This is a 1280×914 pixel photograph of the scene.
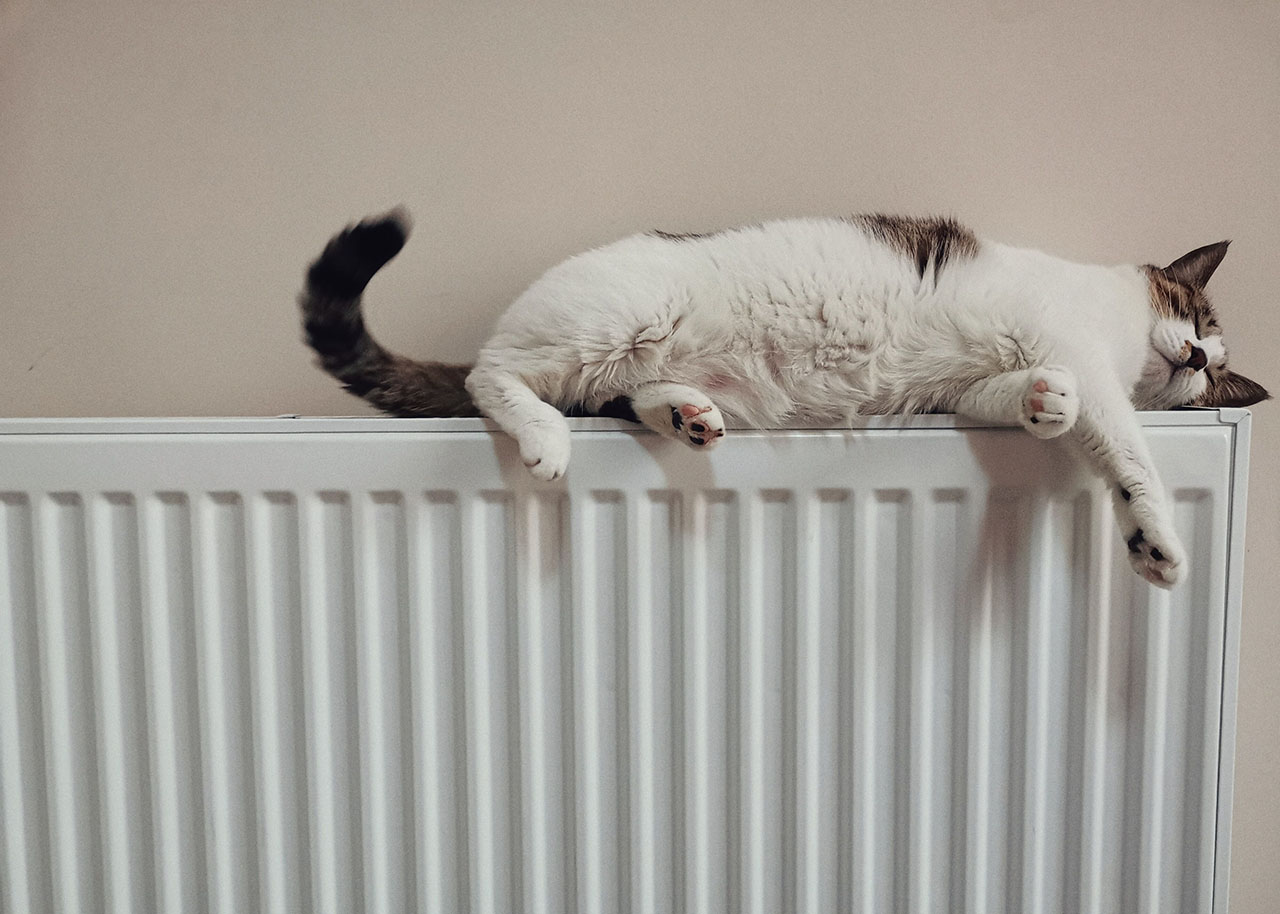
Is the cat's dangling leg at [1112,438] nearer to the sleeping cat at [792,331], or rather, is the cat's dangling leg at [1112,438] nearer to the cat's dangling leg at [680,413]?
the sleeping cat at [792,331]

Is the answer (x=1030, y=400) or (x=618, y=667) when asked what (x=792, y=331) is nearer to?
(x=1030, y=400)

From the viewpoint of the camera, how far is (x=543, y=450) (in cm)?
65

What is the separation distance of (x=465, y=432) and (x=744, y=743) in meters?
0.36

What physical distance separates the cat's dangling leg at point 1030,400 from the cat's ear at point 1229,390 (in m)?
0.28

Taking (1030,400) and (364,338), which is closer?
(1030,400)

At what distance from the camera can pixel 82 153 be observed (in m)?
0.95

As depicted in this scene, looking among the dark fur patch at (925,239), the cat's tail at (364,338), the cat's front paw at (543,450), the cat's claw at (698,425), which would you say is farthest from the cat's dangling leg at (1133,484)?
the cat's tail at (364,338)

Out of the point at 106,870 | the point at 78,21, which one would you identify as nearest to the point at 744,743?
the point at 106,870

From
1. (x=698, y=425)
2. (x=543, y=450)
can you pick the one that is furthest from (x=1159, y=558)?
(x=543, y=450)

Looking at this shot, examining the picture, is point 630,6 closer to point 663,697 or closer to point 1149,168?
point 1149,168

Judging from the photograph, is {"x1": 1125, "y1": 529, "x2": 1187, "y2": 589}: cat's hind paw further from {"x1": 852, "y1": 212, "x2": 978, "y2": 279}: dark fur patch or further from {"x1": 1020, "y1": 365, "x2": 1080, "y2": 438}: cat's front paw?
{"x1": 852, "y1": 212, "x2": 978, "y2": 279}: dark fur patch

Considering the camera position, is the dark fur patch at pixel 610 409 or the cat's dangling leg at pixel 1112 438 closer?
the cat's dangling leg at pixel 1112 438

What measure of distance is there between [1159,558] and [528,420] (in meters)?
0.52

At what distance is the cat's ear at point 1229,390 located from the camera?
2.74 feet
